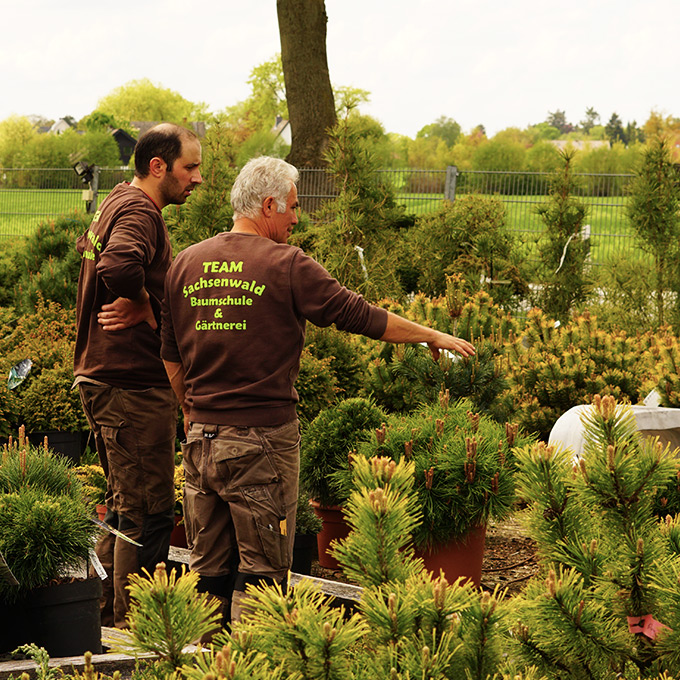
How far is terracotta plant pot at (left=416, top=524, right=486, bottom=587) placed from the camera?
4355mm

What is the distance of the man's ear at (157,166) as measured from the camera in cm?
393

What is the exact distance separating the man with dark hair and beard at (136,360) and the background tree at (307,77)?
11.7m

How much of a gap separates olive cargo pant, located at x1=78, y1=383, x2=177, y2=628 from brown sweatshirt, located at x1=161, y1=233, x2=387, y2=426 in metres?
0.68

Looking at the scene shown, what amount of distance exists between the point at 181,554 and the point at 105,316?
1545 mm

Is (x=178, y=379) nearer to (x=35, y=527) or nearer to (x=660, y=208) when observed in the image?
(x=35, y=527)

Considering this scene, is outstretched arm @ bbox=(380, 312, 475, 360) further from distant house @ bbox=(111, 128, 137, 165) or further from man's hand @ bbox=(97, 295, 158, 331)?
distant house @ bbox=(111, 128, 137, 165)

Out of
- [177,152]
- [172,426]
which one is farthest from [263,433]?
[177,152]

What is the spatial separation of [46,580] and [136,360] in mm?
1054

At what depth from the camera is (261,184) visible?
3283 millimetres

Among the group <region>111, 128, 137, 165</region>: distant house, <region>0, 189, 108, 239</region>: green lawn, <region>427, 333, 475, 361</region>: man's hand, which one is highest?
<region>111, 128, 137, 165</region>: distant house

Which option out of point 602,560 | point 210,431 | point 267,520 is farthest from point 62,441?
point 602,560

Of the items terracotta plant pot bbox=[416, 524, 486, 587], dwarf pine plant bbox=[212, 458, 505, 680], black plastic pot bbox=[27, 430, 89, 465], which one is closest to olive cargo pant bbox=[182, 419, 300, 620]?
terracotta plant pot bbox=[416, 524, 486, 587]

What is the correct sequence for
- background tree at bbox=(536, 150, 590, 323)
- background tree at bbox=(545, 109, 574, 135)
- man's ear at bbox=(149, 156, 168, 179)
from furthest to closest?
background tree at bbox=(545, 109, 574, 135), background tree at bbox=(536, 150, 590, 323), man's ear at bbox=(149, 156, 168, 179)

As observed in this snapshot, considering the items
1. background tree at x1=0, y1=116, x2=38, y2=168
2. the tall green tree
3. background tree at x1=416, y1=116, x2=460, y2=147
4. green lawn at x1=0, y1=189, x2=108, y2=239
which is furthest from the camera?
background tree at x1=416, y1=116, x2=460, y2=147
